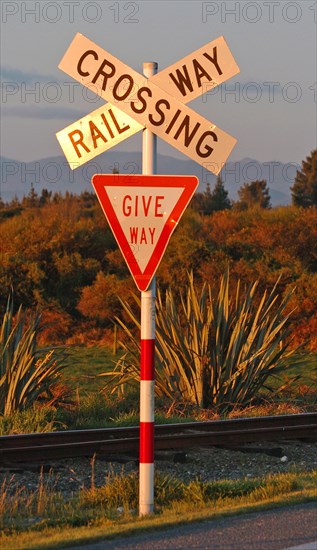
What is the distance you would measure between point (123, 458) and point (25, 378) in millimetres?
3220

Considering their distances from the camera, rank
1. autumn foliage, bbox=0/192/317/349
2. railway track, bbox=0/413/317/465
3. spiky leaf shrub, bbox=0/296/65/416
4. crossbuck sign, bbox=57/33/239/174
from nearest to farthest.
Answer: crossbuck sign, bbox=57/33/239/174, railway track, bbox=0/413/317/465, spiky leaf shrub, bbox=0/296/65/416, autumn foliage, bbox=0/192/317/349

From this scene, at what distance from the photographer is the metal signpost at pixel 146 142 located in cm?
820

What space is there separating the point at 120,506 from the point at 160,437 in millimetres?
3066

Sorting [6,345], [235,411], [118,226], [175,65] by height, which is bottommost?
[235,411]

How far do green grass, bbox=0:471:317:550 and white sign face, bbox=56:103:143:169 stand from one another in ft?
8.65

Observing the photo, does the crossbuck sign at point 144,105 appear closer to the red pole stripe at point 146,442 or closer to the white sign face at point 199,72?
the white sign face at point 199,72

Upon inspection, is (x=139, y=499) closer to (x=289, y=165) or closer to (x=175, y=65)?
(x=175, y=65)

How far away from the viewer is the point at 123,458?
37.2ft

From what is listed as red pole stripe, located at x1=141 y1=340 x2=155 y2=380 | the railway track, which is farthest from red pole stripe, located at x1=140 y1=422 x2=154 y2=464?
the railway track

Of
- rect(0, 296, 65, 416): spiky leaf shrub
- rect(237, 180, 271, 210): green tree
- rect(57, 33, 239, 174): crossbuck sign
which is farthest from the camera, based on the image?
rect(237, 180, 271, 210): green tree

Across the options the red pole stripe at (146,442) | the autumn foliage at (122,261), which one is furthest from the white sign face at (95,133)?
the autumn foliage at (122,261)

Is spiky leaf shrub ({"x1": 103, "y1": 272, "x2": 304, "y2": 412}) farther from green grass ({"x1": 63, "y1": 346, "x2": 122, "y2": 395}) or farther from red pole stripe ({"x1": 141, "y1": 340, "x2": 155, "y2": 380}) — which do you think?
red pole stripe ({"x1": 141, "y1": 340, "x2": 155, "y2": 380})

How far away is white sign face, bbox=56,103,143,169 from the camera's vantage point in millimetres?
8227

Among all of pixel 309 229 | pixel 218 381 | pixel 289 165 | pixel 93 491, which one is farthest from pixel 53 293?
pixel 93 491
